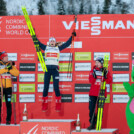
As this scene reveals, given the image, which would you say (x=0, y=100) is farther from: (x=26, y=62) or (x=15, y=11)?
(x=15, y=11)

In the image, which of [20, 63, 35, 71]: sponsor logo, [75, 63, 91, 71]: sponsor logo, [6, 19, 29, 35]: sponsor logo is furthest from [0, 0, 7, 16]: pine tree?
[75, 63, 91, 71]: sponsor logo

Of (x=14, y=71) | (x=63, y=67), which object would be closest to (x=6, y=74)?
(x=14, y=71)

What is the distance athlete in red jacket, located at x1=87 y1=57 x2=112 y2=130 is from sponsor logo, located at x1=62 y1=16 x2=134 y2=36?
0.70 m

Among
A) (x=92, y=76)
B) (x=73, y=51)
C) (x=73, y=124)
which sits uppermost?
(x=73, y=51)

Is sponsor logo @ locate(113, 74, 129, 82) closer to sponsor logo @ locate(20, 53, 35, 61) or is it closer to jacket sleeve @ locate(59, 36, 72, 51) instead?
jacket sleeve @ locate(59, 36, 72, 51)

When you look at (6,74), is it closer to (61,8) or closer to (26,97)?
(26,97)

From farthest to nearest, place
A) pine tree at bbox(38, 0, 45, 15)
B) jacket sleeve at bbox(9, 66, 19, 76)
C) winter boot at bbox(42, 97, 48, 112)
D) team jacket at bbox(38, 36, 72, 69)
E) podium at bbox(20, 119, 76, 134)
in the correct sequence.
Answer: pine tree at bbox(38, 0, 45, 15), winter boot at bbox(42, 97, 48, 112), team jacket at bbox(38, 36, 72, 69), jacket sleeve at bbox(9, 66, 19, 76), podium at bbox(20, 119, 76, 134)

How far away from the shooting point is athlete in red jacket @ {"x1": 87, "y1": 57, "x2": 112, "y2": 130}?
5.67 m

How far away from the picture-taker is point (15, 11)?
6.41 metres

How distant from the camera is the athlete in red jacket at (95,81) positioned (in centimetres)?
567

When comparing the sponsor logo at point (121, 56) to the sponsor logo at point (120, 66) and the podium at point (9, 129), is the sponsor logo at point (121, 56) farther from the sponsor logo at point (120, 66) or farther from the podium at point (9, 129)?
the podium at point (9, 129)

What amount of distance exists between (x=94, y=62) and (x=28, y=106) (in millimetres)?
1452

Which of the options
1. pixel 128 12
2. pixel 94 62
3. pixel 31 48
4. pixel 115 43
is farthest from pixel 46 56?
pixel 128 12

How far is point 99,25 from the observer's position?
6141 mm
